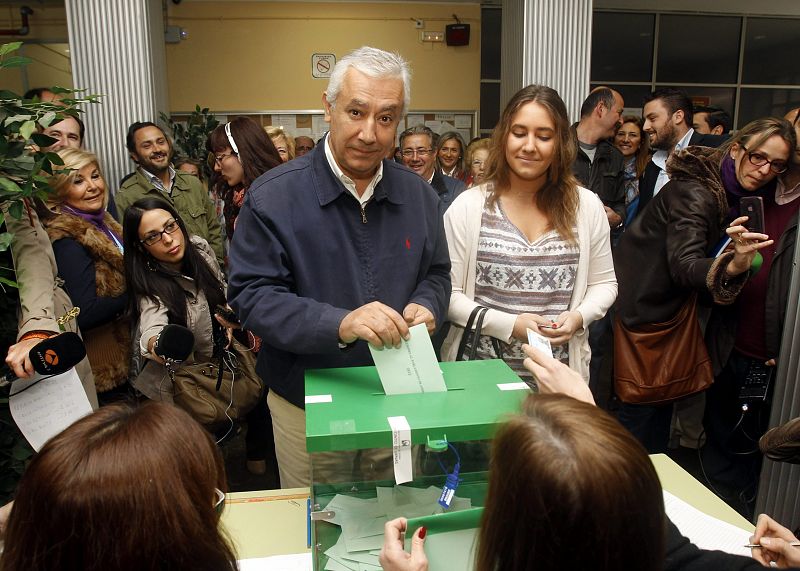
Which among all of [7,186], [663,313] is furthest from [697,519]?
[7,186]

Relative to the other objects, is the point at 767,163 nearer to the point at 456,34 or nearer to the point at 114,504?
the point at 114,504

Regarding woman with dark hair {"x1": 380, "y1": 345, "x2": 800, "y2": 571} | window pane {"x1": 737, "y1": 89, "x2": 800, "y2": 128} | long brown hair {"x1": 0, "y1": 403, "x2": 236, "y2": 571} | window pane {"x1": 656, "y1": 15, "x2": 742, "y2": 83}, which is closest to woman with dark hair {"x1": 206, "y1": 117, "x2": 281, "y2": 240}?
long brown hair {"x1": 0, "y1": 403, "x2": 236, "y2": 571}

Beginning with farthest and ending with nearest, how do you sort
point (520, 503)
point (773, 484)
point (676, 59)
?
point (676, 59)
point (773, 484)
point (520, 503)

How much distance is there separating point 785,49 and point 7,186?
34.2 feet

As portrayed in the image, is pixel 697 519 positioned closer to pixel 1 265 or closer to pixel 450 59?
pixel 1 265

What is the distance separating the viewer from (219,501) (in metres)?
0.86

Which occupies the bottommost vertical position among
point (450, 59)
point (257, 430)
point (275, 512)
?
point (257, 430)

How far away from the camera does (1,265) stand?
1780mm

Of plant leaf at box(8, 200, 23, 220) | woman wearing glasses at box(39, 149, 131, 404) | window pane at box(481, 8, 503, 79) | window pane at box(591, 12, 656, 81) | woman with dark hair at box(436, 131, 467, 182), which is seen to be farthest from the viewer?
window pane at box(591, 12, 656, 81)

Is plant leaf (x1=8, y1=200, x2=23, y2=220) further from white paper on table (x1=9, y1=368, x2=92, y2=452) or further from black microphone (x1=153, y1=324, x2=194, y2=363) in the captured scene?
black microphone (x1=153, y1=324, x2=194, y2=363)

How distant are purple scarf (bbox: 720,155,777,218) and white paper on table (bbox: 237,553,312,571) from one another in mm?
2254

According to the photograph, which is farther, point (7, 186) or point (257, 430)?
point (257, 430)

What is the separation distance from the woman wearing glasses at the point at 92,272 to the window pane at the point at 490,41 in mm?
6937

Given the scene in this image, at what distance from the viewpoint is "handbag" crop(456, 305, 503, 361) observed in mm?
1749
